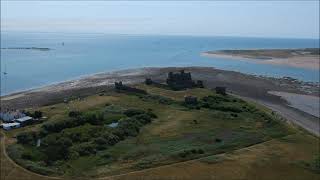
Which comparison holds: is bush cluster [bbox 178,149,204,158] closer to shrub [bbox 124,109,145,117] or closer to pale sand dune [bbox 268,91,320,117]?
shrub [bbox 124,109,145,117]

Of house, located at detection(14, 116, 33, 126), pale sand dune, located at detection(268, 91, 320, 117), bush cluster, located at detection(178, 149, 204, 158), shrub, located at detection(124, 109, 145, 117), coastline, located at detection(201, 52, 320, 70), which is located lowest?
pale sand dune, located at detection(268, 91, 320, 117)

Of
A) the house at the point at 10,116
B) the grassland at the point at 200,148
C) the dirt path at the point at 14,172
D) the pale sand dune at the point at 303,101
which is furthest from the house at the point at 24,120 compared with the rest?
the pale sand dune at the point at 303,101

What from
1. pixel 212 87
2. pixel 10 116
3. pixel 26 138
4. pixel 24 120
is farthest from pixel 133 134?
pixel 212 87

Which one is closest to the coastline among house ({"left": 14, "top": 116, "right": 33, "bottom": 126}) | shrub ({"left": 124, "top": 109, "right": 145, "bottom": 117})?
shrub ({"left": 124, "top": 109, "right": 145, "bottom": 117})

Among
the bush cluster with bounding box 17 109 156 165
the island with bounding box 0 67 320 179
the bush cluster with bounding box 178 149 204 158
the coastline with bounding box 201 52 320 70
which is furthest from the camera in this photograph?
the coastline with bounding box 201 52 320 70

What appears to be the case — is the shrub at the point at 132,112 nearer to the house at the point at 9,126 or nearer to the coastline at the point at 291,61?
the house at the point at 9,126

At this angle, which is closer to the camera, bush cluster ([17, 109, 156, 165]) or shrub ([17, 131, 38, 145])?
bush cluster ([17, 109, 156, 165])

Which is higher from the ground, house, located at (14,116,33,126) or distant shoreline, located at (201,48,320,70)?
distant shoreline, located at (201,48,320,70)
